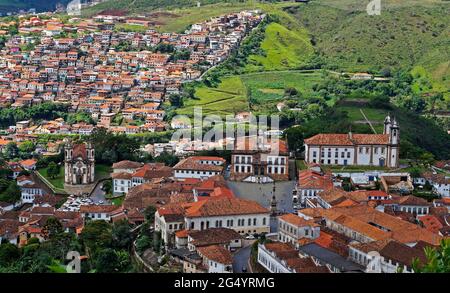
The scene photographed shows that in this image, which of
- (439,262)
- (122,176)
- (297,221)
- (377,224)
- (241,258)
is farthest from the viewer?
(122,176)

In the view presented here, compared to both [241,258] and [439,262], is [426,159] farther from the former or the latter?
[439,262]

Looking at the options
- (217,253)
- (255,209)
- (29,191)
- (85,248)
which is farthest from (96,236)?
(29,191)

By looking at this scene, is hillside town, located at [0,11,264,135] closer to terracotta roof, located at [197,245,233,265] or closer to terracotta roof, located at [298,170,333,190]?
terracotta roof, located at [298,170,333,190]

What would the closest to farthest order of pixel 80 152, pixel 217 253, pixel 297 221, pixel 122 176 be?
1. pixel 217 253
2. pixel 297 221
3. pixel 122 176
4. pixel 80 152

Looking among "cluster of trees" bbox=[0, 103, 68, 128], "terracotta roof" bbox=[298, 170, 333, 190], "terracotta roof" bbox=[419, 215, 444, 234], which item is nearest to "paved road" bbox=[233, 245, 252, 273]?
"terracotta roof" bbox=[419, 215, 444, 234]
